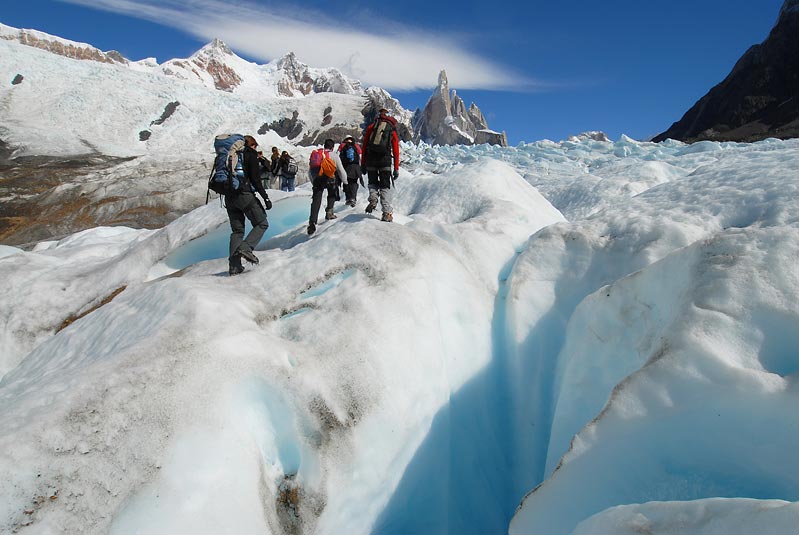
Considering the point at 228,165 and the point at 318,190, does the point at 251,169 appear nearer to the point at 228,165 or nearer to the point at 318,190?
the point at 228,165

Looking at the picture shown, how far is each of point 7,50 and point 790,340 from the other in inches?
2267

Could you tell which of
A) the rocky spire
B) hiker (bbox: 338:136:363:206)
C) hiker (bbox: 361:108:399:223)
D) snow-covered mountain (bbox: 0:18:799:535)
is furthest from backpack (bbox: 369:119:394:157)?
the rocky spire

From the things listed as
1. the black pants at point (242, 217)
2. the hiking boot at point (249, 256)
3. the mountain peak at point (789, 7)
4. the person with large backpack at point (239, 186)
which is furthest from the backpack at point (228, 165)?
the mountain peak at point (789, 7)

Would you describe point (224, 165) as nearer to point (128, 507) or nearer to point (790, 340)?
point (128, 507)

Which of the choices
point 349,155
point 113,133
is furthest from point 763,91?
point 113,133

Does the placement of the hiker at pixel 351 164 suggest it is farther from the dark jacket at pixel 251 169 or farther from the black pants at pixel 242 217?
the dark jacket at pixel 251 169

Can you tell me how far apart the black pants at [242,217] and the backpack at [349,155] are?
3.31m

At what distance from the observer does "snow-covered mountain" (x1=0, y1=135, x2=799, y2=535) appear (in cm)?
267

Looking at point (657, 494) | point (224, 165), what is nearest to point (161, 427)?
point (657, 494)

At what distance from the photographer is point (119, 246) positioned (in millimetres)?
11539

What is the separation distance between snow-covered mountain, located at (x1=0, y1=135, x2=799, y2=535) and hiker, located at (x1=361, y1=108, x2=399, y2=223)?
2.87 feet

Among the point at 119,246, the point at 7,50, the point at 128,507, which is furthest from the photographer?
the point at 7,50

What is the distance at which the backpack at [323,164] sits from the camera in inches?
302

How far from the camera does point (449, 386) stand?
4.62 meters
